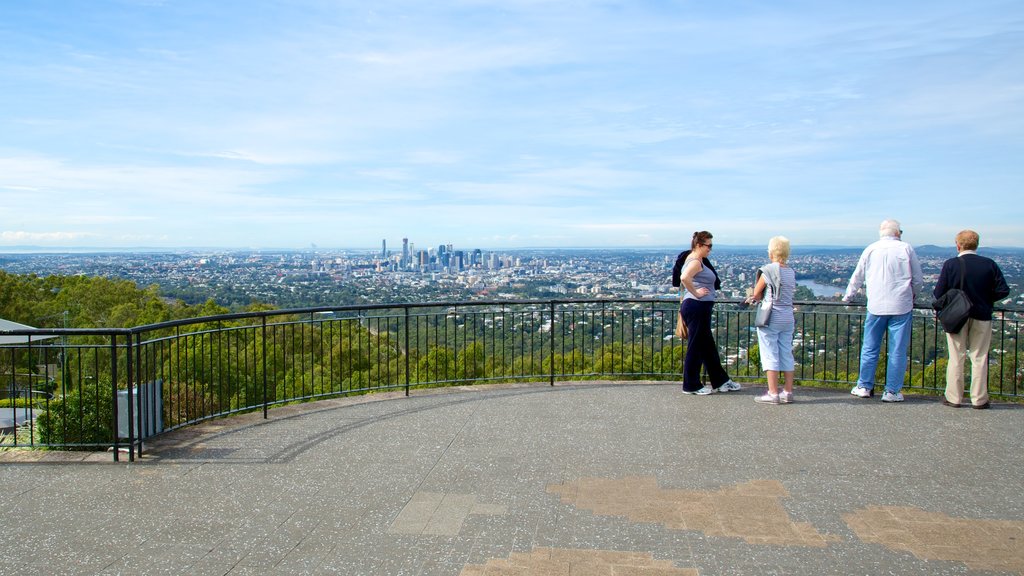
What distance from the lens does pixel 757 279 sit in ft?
28.4

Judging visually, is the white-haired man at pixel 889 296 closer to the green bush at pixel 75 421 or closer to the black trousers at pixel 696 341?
the black trousers at pixel 696 341

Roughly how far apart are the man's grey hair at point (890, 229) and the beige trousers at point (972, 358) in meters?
1.29

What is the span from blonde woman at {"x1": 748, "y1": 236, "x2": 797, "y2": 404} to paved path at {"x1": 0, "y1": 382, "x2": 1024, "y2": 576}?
722 mm

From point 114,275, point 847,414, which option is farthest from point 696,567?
point 114,275

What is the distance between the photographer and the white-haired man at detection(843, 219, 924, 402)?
8320 mm

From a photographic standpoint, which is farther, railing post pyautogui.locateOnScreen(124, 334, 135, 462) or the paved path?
railing post pyautogui.locateOnScreen(124, 334, 135, 462)

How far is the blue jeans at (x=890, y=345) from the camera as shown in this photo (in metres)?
8.39

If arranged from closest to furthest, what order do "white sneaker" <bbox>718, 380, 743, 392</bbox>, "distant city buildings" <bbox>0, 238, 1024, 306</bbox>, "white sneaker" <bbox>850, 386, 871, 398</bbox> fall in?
1. "white sneaker" <bbox>850, 386, 871, 398</bbox>
2. "white sneaker" <bbox>718, 380, 743, 392</bbox>
3. "distant city buildings" <bbox>0, 238, 1024, 306</bbox>

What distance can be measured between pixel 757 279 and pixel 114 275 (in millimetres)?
85648

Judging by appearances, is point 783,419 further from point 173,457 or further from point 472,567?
point 173,457

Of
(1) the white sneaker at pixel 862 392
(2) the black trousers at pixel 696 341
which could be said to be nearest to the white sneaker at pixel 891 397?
(1) the white sneaker at pixel 862 392

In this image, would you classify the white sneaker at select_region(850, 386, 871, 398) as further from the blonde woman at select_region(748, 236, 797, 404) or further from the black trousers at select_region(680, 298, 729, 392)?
the black trousers at select_region(680, 298, 729, 392)

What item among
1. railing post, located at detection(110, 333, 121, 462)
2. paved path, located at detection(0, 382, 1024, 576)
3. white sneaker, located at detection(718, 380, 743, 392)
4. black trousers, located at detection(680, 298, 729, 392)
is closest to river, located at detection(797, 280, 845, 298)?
white sneaker, located at detection(718, 380, 743, 392)

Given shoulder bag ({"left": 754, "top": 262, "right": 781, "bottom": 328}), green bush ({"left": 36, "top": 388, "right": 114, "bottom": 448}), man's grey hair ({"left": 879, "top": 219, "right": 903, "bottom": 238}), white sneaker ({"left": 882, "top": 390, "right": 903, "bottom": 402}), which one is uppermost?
man's grey hair ({"left": 879, "top": 219, "right": 903, "bottom": 238})
